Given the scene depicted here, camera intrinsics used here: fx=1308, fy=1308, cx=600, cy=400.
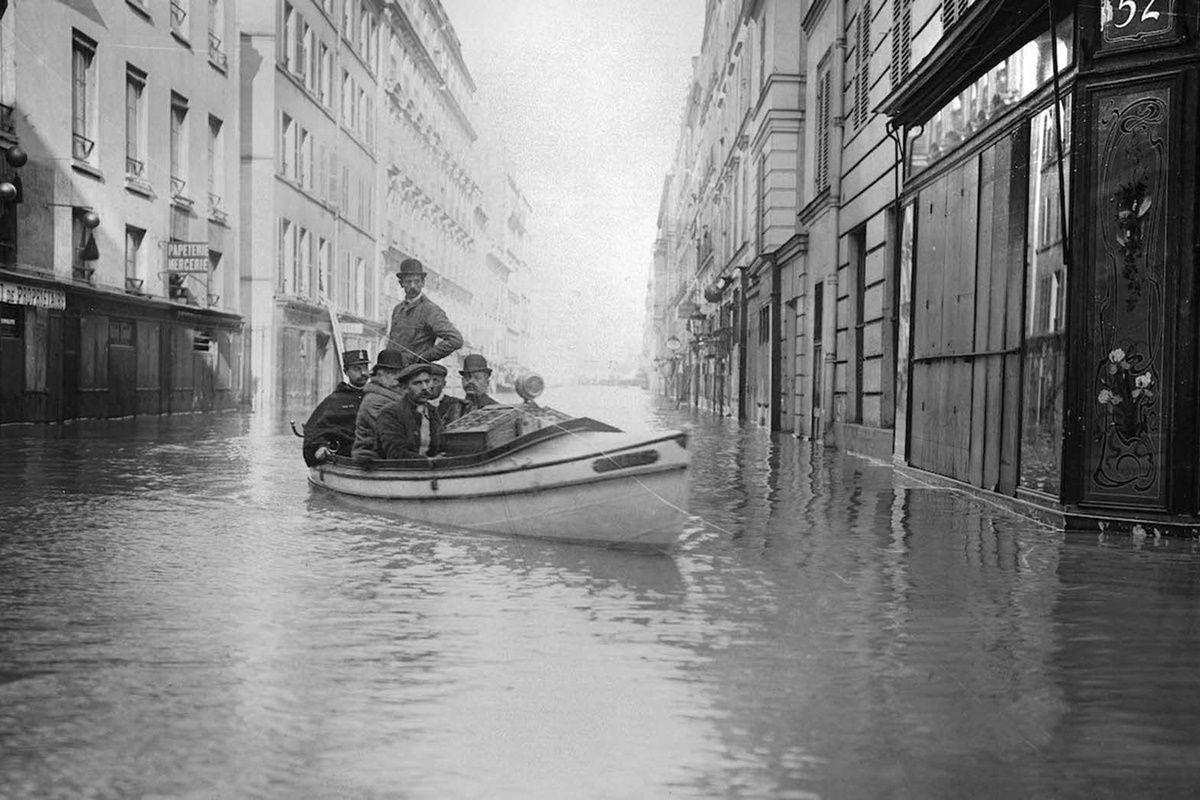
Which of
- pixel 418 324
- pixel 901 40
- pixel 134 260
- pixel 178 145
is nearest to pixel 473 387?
pixel 418 324

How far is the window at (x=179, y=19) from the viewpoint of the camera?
3234 centimetres

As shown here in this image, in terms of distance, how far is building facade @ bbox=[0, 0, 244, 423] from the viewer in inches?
971

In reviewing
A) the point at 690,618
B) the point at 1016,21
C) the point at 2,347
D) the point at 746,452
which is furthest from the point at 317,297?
the point at 690,618

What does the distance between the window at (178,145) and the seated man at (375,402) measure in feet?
76.9

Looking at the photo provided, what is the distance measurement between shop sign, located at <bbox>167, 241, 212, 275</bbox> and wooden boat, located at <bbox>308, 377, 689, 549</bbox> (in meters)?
22.5

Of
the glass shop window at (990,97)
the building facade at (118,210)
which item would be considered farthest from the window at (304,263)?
the glass shop window at (990,97)

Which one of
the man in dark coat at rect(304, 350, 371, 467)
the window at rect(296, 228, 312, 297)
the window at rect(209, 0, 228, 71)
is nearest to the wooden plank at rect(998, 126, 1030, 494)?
the man in dark coat at rect(304, 350, 371, 467)

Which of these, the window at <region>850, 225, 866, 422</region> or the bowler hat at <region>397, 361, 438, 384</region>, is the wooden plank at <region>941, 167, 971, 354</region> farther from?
the bowler hat at <region>397, 361, 438, 384</region>

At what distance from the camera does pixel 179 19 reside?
108 feet

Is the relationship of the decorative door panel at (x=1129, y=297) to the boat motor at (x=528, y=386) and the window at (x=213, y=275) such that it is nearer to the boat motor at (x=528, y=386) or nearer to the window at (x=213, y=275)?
the boat motor at (x=528, y=386)

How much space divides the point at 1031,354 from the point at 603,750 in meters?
8.07

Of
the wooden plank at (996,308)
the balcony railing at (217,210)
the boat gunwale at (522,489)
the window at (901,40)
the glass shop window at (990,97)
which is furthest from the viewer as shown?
the balcony railing at (217,210)

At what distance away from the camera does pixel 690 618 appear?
6488 mm

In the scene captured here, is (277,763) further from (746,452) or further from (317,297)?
(317,297)
